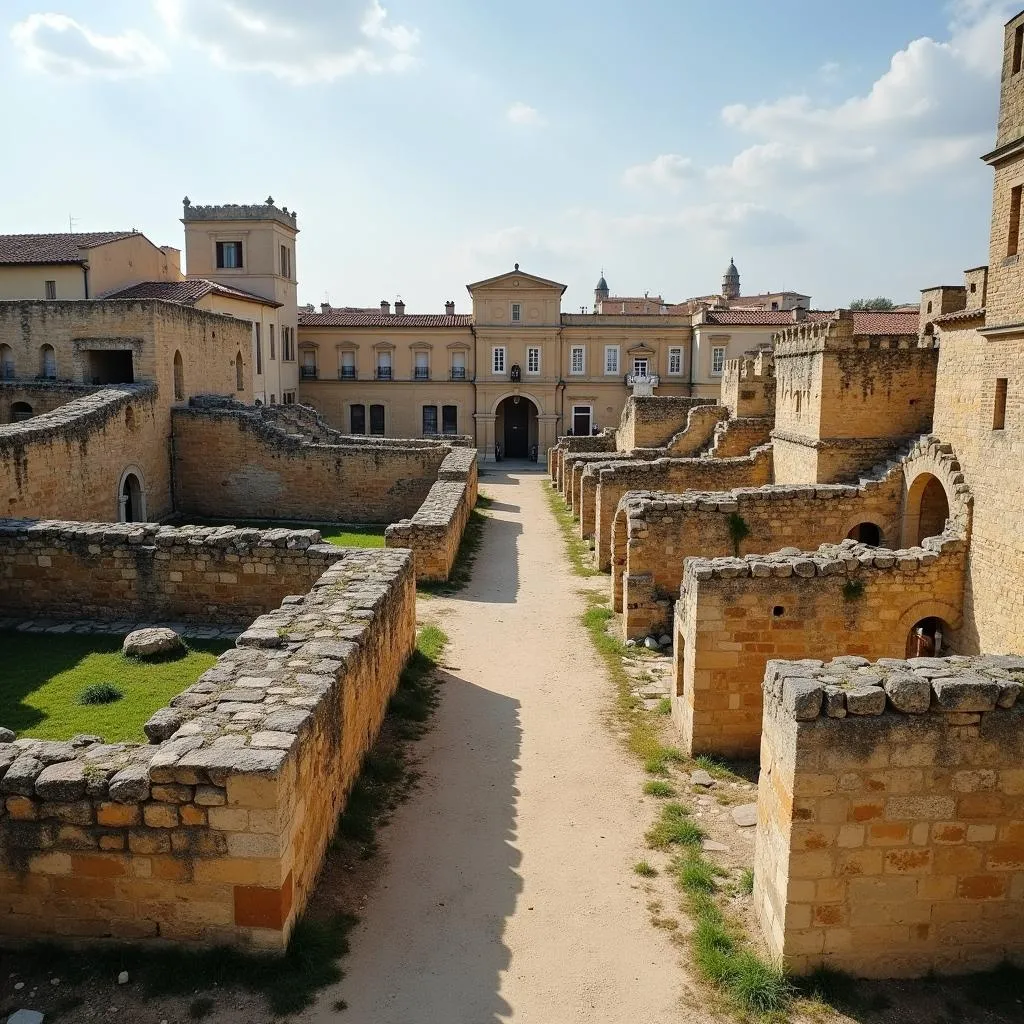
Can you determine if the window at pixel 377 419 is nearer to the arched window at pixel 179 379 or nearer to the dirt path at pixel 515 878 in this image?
the arched window at pixel 179 379

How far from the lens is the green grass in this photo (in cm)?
1794

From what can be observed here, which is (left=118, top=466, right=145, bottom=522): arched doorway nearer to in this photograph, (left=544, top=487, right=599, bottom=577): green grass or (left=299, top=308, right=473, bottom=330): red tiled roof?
(left=544, top=487, right=599, bottom=577): green grass

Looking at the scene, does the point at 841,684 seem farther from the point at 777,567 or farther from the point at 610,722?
the point at 610,722

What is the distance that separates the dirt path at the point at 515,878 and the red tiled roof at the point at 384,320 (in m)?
33.9

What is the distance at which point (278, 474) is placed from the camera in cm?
2297

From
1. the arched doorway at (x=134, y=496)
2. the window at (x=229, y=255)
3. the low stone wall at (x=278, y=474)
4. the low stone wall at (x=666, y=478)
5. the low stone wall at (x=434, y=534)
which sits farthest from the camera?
the window at (x=229, y=255)

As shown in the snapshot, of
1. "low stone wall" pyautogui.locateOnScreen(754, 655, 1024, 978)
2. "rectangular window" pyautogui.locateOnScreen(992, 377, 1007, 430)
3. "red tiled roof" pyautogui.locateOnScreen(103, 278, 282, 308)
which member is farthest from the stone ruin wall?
"rectangular window" pyautogui.locateOnScreen(992, 377, 1007, 430)

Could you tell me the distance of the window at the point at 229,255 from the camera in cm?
3762

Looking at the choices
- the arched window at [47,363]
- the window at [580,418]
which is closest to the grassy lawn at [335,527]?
the arched window at [47,363]

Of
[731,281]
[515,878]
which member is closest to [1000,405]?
[515,878]

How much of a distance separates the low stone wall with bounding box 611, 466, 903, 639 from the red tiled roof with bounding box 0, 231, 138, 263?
2184cm

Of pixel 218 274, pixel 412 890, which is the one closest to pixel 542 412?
pixel 218 274

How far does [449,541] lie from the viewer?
16.6 meters

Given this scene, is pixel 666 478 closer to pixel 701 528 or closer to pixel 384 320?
pixel 701 528
